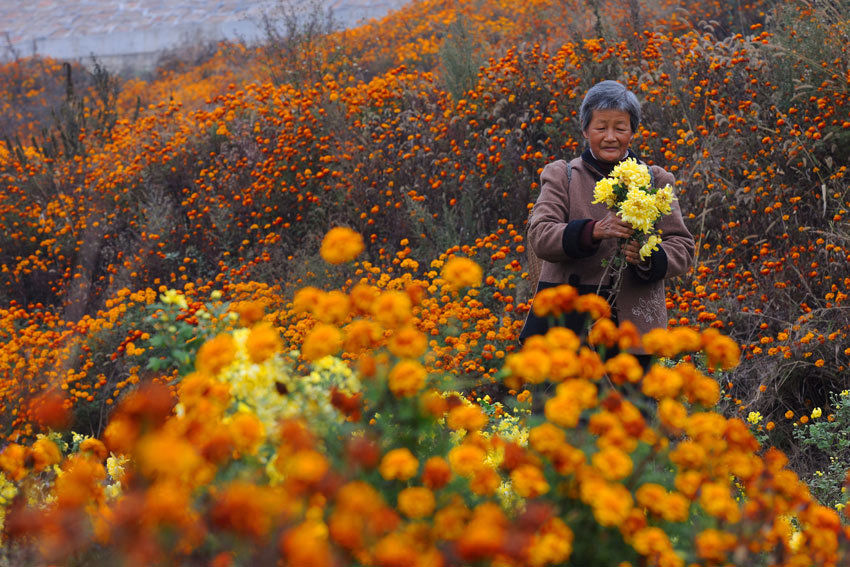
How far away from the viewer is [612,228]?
2.67 metres

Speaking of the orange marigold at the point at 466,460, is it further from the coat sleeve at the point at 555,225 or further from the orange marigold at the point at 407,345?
the coat sleeve at the point at 555,225

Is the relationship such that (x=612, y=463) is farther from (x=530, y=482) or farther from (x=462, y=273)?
(x=462, y=273)

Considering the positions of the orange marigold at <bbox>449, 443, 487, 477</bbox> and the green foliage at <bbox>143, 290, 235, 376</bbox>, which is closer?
the orange marigold at <bbox>449, 443, 487, 477</bbox>

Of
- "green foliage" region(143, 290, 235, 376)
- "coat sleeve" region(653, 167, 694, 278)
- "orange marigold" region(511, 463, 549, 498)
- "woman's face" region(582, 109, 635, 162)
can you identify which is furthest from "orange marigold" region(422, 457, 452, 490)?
"woman's face" region(582, 109, 635, 162)

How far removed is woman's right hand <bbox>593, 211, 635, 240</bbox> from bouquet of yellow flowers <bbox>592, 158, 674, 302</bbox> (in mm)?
18

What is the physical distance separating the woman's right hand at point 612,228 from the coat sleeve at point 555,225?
8cm

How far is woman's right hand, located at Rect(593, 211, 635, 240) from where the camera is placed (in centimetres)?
265

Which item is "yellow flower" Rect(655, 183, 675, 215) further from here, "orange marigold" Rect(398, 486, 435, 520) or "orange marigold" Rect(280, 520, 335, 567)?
"orange marigold" Rect(280, 520, 335, 567)

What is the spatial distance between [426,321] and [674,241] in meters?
1.63

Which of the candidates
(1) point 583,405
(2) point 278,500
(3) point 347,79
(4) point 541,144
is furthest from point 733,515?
(3) point 347,79

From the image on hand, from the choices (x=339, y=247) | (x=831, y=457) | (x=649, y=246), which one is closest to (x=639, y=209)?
(x=649, y=246)

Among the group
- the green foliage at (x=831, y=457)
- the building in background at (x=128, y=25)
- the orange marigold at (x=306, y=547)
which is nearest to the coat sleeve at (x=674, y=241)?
the green foliage at (x=831, y=457)

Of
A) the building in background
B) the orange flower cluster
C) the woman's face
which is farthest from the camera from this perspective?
the building in background

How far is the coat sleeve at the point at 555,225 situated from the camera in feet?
9.20
